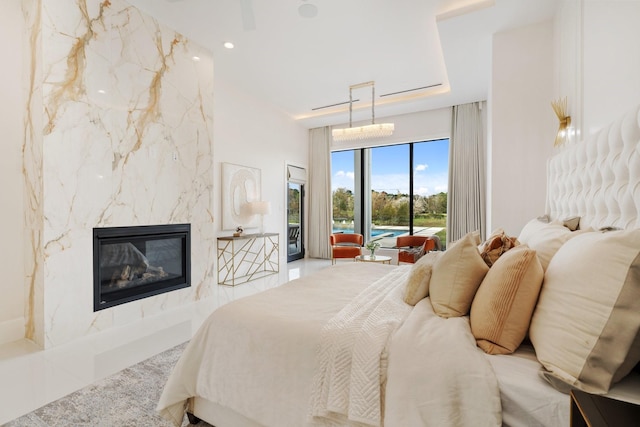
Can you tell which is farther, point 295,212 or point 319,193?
point 319,193

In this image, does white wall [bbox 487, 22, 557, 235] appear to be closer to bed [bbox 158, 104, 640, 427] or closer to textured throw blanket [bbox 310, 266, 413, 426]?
bed [bbox 158, 104, 640, 427]

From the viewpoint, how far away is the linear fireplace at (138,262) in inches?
122

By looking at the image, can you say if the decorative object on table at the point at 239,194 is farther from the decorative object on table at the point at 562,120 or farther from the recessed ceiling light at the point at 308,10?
the decorative object on table at the point at 562,120

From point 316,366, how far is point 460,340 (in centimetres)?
57

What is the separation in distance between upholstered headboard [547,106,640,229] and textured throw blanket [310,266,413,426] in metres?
1.09

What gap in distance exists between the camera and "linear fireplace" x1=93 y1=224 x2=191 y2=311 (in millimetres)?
3111

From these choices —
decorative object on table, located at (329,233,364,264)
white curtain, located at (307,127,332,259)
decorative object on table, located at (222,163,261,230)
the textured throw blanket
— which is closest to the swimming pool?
white curtain, located at (307,127,332,259)

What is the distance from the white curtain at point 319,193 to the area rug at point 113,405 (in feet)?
17.1

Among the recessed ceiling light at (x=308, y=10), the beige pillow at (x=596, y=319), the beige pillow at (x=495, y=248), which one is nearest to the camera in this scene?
the beige pillow at (x=596, y=319)

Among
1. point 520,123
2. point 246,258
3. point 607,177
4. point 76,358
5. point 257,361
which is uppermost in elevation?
point 520,123

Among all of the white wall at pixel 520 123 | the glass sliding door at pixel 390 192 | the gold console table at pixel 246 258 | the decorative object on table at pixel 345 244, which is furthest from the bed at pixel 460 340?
the glass sliding door at pixel 390 192

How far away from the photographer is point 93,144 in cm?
301

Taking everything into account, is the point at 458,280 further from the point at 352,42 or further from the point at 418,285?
the point at 352,42

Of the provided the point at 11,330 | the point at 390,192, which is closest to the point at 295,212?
the point at 390,192
